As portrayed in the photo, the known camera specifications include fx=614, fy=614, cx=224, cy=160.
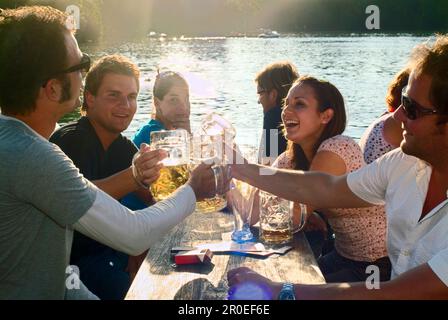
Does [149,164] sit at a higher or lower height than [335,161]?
higher

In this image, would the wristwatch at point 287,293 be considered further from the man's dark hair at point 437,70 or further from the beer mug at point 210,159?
the man's dark hair at point 437,70

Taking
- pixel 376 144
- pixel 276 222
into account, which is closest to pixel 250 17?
pixel 376 144

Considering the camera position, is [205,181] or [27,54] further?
[205,181]

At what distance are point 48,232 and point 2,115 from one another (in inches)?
13.4

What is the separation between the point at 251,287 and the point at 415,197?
614 millimetres

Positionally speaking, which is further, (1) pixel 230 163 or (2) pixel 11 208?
(1) pixel 230 163

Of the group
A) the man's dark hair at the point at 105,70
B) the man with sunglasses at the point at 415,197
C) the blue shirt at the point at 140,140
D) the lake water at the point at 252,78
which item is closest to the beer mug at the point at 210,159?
the man with sunglasses at the point at 415,197

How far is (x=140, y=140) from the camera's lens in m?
3.56

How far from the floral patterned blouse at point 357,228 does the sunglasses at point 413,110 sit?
2.58 feet

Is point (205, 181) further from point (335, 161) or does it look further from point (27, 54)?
point (335, 161)

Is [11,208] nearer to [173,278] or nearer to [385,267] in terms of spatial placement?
[173,278]

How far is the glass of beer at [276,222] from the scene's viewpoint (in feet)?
6.94

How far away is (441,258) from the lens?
4.98ft
